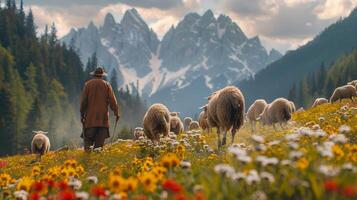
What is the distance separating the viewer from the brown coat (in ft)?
63.3

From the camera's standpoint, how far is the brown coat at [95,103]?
19281mm

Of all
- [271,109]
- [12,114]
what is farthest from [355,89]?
[12,114]

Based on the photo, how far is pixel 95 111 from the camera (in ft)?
63.4

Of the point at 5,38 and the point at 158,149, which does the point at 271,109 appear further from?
the point at 5,38

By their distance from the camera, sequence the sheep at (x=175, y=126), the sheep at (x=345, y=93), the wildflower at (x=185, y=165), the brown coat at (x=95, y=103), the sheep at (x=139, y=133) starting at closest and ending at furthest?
the wildflower at (x=185, y=165) < the brown coat at (x=95, y=103) < the sheep at (x=175, y=126) < the sheep at (x=139, y=133) < the sheep at (x=345, y=93)

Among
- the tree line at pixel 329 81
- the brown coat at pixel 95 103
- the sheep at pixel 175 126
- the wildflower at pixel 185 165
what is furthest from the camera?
the tree line at pixel 329 81

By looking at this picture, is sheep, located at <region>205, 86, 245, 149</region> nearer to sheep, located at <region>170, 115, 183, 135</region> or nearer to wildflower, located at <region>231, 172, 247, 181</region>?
wildflower, located at <region>231, 172, 247, 181</region>

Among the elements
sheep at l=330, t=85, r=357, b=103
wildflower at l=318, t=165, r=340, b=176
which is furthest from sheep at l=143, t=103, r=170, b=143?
sheep at l=330, t=85, r=357, b=103

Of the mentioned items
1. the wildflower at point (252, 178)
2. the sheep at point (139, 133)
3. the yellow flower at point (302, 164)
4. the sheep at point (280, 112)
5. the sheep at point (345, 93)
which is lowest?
the wildflower at point (252, 178)

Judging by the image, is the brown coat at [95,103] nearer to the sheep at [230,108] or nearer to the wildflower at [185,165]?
the sheep at [230,108]

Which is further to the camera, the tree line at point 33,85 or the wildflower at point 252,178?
the tree line at point 33,85

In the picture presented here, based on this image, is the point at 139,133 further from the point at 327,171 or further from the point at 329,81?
the point at 329,81

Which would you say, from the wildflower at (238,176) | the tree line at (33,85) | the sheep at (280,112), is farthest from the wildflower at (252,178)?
the tree line at (33,85)

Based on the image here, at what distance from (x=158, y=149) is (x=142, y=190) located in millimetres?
9486
